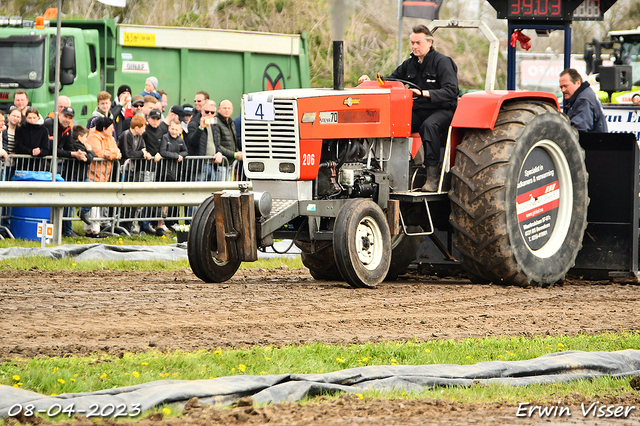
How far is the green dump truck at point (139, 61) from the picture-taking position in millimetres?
17047

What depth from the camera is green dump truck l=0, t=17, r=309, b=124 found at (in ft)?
55.9

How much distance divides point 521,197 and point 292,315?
3060 millimetres

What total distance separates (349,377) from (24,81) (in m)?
13.4

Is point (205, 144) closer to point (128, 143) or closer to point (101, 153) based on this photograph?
point (128, 143)

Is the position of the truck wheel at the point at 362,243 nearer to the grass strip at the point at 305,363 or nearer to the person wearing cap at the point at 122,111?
the grass strip at the point at 305,363

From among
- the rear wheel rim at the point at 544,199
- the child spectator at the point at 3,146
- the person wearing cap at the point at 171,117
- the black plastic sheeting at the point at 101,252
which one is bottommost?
the black plastic sheeting at the point at 101,252

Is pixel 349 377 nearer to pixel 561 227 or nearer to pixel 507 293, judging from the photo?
pixel 507 293

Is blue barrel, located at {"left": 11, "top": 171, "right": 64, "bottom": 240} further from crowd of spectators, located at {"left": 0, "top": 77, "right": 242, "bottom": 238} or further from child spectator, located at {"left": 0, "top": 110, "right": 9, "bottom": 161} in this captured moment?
crowd of spectators, located at {"left": 0, "top": 77, "right": 242, "bottom": 238}

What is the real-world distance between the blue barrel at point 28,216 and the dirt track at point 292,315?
9.92ft

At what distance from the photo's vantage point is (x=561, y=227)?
32.2 feet

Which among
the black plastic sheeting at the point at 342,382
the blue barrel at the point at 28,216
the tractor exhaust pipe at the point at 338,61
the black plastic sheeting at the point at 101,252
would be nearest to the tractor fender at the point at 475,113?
the tractor exhaust pipe at the point at 338,61

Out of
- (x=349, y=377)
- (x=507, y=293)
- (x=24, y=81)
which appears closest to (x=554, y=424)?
(x=349, y=377)

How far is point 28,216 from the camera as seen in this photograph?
1283 cm

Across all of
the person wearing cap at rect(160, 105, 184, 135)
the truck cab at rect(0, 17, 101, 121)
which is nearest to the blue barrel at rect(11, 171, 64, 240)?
the person wearing cap at rect(160, 105, 184, 135)
